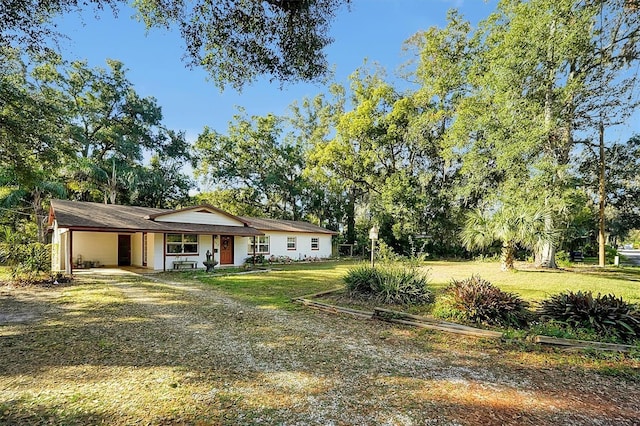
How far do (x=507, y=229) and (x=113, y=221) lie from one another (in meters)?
17.7

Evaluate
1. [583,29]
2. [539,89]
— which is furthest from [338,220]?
[583,29]

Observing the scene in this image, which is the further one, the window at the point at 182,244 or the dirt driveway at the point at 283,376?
the window at the point at 182,244

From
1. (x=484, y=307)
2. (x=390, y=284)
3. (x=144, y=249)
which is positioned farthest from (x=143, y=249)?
(x=484, y=307)

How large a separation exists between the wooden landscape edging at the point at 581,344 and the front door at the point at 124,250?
18.9 metres

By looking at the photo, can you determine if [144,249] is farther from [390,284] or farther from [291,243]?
[390,284]

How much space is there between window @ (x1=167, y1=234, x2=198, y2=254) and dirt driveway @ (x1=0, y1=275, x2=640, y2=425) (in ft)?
31.0

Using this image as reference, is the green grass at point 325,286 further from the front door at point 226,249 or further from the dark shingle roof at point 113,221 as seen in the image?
the front door at point 226,249

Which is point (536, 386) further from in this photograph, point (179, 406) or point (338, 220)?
point (338, 220)

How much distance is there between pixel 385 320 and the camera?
274 inches

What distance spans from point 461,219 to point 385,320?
2233cm

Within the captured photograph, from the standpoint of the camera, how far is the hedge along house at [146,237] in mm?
14359

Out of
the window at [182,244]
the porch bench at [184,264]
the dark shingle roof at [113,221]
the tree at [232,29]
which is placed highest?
the tree at [232,29]

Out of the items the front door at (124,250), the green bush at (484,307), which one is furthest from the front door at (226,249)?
the green bush at (484,307)

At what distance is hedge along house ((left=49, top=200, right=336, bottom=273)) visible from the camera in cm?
1436
